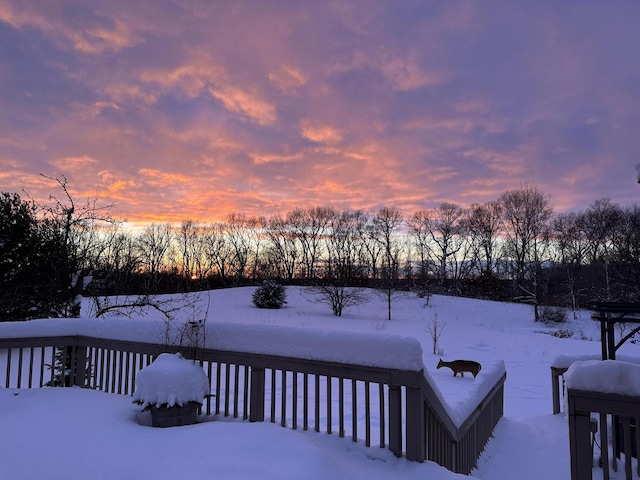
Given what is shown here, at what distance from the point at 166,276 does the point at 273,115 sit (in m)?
34.7

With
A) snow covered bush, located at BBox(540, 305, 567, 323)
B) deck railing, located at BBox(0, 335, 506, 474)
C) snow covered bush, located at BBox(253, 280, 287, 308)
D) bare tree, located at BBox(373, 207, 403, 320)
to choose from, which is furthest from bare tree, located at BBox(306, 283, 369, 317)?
deck railing, located at BBox(0, 335, 506, 474)

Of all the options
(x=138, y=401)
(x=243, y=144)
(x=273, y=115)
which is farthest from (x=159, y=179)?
(x=138, y=401)

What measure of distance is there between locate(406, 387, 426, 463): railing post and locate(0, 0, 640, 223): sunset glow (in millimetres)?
5147

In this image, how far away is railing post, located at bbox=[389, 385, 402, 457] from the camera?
2.87 m

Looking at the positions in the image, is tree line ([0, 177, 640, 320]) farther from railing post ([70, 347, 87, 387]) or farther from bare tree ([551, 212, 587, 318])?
railing post ([70, 347, 87, 387])

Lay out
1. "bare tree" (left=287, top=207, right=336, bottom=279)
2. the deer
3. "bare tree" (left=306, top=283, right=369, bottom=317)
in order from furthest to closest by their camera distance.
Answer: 1. "bare tree" (left=287, top=207, right=336, bottom=279)
2. "bare tree" (left=306, top=283, right=369, bottom=317)
3. the deer

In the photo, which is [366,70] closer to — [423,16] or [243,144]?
[423,16]

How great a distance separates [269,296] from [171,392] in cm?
2161

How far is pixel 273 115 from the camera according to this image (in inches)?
488

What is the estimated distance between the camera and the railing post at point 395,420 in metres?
2.87

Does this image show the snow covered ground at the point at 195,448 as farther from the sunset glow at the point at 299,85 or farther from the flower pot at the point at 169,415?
the sunset glow at the point at 299,85

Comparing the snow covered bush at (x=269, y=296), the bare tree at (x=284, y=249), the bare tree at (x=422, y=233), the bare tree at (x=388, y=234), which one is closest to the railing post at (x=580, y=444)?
the snow covered bush at (x=269, y=296)

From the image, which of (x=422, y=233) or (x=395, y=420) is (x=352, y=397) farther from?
(x=422, y=233)

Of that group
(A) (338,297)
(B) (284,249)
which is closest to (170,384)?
(A) (338,297)
